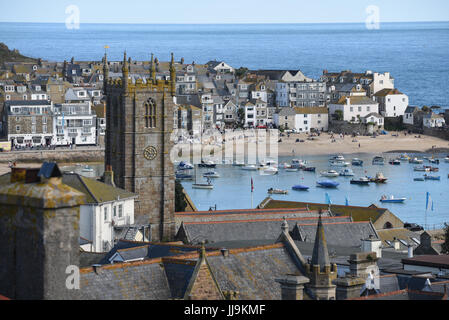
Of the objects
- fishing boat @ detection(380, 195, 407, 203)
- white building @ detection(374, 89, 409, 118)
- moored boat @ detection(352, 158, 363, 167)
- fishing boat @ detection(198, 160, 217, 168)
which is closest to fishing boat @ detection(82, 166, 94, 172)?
fishing boat @ detection(198, 160, 217, 168)

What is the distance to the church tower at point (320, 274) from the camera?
19.2 metres

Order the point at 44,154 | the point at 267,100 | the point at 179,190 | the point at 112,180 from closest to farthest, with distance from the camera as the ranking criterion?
the point at 112,180, the point at 179,190, the point at 44,154, the point at 267,100

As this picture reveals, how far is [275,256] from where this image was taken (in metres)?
23.7

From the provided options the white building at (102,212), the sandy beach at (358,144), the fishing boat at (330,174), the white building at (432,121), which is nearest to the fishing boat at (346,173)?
the fishing boat at (330,174)

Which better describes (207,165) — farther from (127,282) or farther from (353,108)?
(127,282)

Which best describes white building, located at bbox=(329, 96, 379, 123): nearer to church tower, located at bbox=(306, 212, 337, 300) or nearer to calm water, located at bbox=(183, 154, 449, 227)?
calm water, located at bbox=(183, 154, 449, 227)

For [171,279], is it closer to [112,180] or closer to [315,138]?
[112,180]

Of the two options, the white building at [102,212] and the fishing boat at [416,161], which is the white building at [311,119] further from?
the white building at [102,212]

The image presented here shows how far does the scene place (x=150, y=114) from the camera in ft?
141

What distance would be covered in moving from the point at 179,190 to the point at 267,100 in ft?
254

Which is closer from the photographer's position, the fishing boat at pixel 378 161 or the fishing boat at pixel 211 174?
the fishing boat at pixel 211 174

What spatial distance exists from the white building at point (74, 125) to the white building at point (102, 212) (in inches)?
2436

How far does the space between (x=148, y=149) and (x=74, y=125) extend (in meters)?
61.6

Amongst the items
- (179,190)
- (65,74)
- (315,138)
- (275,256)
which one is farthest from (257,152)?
(275,256)
